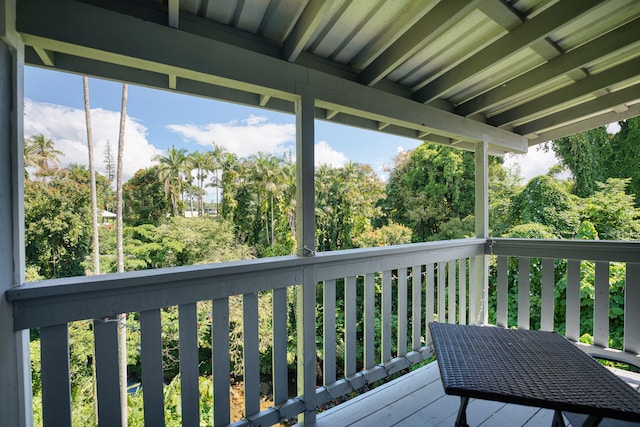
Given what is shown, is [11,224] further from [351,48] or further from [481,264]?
[481,264]

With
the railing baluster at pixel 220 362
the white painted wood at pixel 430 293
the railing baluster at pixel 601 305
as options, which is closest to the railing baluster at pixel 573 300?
the railing baluster at pixel 601 305

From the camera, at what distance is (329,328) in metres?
2.01

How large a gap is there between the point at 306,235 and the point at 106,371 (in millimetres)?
1167

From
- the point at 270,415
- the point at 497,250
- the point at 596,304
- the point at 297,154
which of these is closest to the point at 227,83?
the point at 297,154

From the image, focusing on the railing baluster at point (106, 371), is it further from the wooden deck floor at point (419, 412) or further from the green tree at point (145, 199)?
the green tree at point (145, 199)

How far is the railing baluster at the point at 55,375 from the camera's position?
1.19 m

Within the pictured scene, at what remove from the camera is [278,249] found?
53.7 ft

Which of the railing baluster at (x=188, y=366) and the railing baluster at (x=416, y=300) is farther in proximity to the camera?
the railing baluster at (x=416, y=300)

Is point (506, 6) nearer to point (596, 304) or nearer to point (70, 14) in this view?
point (70, 14)

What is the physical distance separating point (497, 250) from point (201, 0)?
10.3 feet

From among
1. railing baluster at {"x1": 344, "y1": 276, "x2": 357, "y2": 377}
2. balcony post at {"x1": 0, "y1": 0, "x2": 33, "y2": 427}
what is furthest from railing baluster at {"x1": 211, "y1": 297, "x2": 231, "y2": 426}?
railing baluster at {"x1": 344, "y1": 276, "x2": 357, "y2": 377}

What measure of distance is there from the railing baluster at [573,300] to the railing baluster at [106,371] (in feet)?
10.6

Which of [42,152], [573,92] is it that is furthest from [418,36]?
[42,152]

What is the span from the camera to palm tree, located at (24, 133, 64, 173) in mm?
12446
